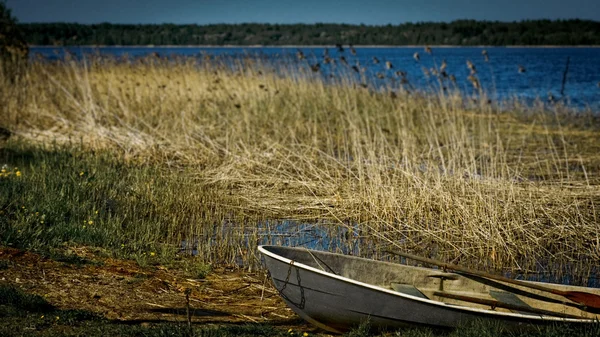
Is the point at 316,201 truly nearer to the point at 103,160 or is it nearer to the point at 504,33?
the point at 103,160

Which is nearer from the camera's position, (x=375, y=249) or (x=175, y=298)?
(x=175, y=298)

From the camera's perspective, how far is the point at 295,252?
5.14 m

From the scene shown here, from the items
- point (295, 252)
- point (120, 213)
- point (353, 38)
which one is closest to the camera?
point (295, 252)

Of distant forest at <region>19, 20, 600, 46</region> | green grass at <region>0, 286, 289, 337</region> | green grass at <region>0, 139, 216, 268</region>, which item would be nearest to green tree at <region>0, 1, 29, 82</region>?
green grass at <region>0, 139, 216, 268</region>

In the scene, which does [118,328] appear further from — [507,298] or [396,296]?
[507,298]

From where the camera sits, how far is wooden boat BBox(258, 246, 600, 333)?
4555 millimetres

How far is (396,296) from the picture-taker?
4.51 meters

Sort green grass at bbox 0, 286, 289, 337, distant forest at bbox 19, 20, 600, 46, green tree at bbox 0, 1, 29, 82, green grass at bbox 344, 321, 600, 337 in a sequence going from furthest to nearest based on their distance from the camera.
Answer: distant forest at bbox 19, 20, 600, 46, green tree at bbox 0, 1, 29, 82, green grass at bbox 344, 321, 600, 337, green grass at bbox 0, 286, 289, 337

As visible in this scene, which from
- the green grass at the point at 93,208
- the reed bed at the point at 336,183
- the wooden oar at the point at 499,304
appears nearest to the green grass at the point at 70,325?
the green grass at the point at 93,208

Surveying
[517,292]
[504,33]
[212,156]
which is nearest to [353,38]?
[504,33]

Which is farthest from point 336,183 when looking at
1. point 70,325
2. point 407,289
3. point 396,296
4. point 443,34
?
point 443,34

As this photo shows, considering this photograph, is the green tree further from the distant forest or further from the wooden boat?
the distant forest

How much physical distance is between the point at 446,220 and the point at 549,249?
Answer: 114 centimetres

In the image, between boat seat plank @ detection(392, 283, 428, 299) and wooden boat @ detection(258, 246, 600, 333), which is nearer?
wooden boat @ detection(258, 246, 600, 333)
